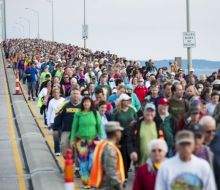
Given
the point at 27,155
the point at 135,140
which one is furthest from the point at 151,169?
the point at 27,155

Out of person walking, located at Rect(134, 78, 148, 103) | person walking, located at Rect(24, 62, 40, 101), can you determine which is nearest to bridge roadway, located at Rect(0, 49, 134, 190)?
person walking, located at Rect(134, 78, 148, 103)

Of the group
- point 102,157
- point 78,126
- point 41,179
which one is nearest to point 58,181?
point 41,179

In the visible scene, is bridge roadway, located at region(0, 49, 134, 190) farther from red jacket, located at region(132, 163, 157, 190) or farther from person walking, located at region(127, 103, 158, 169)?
red jacket, located at region(132, 163, 157, 190)

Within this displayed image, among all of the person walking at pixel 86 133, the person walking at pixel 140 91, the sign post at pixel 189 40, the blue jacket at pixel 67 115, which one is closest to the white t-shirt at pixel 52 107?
the blue jacket at pixel 67 115

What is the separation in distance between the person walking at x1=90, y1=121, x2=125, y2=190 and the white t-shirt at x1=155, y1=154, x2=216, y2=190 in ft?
5.31

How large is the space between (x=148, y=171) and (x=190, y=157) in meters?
0.92

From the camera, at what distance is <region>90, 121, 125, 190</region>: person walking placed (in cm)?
920

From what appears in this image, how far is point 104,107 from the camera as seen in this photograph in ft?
45.7

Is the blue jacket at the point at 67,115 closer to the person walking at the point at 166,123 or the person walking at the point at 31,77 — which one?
the person walking at the point at 166,123

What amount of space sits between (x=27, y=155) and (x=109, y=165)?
29.8 feet

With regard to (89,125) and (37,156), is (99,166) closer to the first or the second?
(89,125)

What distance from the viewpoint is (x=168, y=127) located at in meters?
12.1

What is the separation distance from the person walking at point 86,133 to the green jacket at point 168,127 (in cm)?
156

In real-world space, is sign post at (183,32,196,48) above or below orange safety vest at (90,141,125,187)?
above
